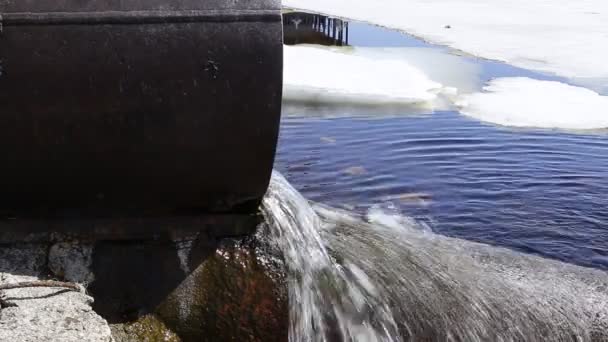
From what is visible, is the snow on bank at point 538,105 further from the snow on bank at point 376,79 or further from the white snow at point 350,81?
the white snow at point 350,81

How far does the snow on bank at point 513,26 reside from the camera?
13578mm

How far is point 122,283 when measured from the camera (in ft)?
7.91

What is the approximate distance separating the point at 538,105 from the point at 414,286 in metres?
6.69

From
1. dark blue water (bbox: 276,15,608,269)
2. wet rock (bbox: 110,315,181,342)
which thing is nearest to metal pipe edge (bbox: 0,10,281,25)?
wet rock (bbox: 110,315,181,342)

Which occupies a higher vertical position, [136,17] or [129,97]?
[136,17]

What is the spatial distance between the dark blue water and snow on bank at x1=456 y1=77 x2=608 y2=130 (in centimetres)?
41

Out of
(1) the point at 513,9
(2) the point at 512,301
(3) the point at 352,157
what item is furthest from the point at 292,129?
(1) the point at 513,9

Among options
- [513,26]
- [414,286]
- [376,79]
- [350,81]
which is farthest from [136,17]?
[513,26]

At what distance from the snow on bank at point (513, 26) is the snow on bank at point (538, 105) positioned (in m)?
1.13

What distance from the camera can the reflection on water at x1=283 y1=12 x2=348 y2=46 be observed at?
17.2 m

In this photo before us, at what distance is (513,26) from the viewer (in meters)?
18.4

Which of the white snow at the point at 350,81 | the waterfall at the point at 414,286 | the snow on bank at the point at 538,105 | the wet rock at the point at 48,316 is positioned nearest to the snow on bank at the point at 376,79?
the white snow at the point at 350,81

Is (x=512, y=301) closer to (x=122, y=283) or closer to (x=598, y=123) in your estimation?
(x=122, y=283)

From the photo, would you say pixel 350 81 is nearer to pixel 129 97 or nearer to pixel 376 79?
pixel 376 79
